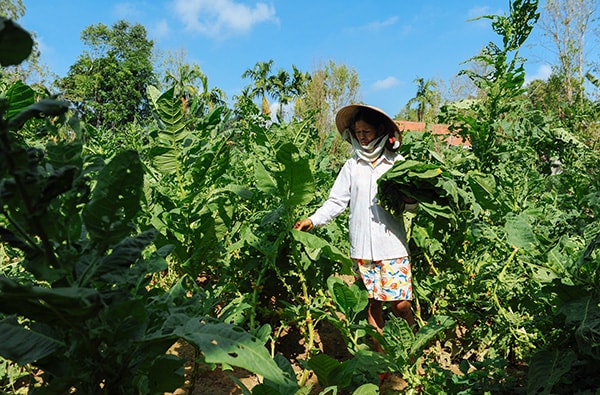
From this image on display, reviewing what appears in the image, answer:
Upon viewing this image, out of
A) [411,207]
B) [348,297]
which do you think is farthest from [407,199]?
[348,297]

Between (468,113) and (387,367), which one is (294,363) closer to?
(387,367)

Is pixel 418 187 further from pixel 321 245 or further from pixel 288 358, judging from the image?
pixel 288 358

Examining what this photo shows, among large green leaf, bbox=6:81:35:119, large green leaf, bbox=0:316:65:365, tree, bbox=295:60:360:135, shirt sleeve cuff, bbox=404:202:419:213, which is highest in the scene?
tree, bbox=295:60:360:135

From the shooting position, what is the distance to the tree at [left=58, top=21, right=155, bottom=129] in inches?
1276

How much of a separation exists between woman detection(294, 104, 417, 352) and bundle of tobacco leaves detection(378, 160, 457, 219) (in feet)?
0.30

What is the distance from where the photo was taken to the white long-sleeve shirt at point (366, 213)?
2.88 meters

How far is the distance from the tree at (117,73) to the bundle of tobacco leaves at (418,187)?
1151 inches

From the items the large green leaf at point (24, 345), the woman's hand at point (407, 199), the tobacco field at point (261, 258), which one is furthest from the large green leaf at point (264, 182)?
the large green leaf at point (24, 345)

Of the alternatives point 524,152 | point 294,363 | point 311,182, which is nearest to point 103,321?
point 311,182

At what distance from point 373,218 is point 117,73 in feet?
119

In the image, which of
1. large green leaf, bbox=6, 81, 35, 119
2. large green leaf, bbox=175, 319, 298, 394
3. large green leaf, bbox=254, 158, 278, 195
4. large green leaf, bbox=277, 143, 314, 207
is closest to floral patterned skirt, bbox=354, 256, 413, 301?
large green leaf, bbox=277, 143, 314, 207

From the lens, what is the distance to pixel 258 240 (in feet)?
9.30

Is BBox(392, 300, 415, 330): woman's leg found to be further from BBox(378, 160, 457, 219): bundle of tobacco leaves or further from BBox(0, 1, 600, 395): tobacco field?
BBox(378, 160, 457, 219): bundle of tobacco leaves

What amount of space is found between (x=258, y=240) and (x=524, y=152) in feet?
6.51
